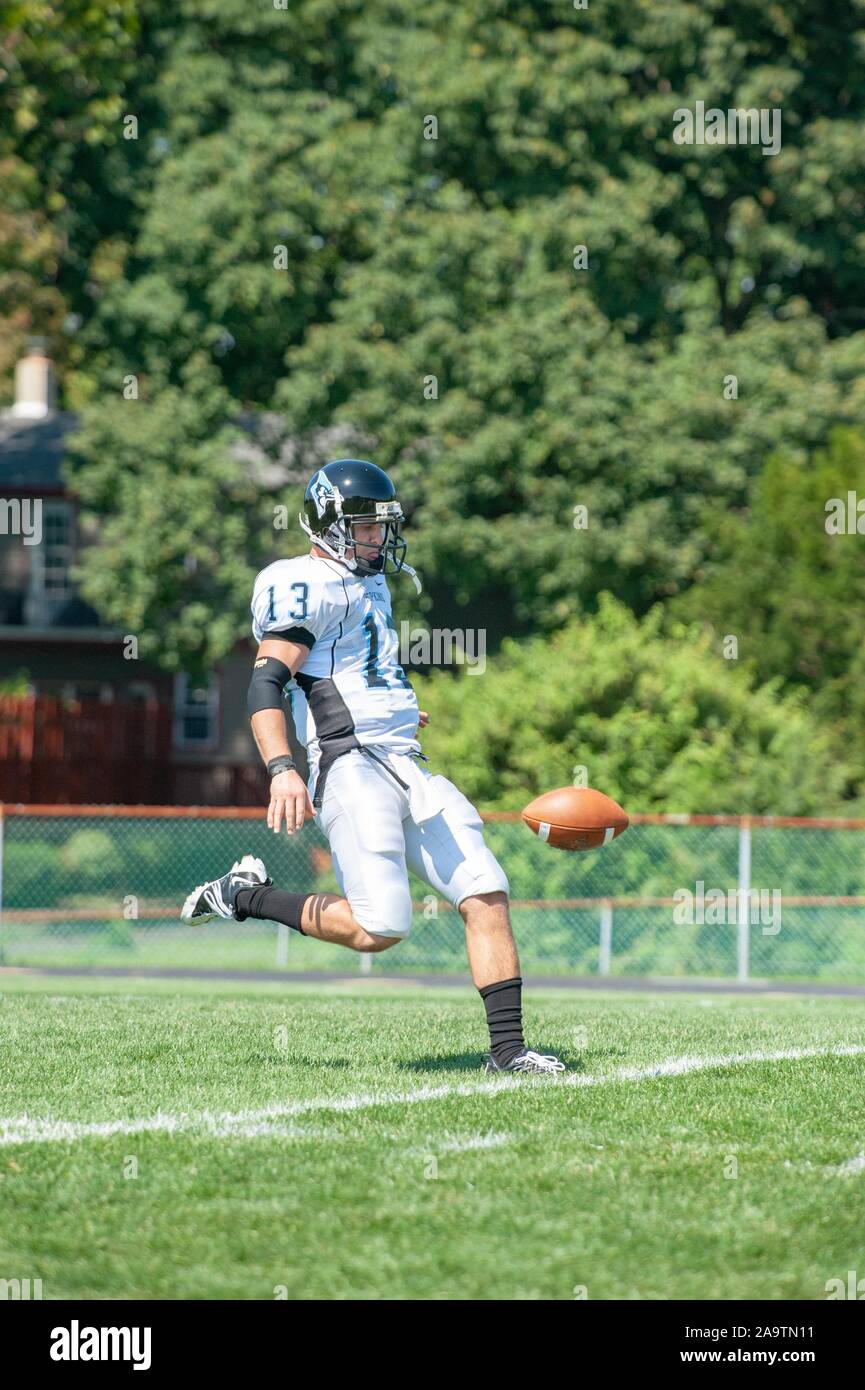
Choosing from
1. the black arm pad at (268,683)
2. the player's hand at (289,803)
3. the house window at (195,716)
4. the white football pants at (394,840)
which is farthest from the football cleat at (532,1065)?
the house window at (195,716)

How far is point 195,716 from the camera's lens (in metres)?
36.4

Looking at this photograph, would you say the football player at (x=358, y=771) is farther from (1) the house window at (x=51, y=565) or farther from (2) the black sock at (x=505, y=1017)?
(1) the house window at (x=51, y=565)

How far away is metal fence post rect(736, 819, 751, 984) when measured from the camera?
16.4m

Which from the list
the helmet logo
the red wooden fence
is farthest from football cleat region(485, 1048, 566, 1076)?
the red wooden fence

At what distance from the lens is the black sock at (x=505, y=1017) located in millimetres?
6316

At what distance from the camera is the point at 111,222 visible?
31.0 meters

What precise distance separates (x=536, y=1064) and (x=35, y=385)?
35142 millimetres

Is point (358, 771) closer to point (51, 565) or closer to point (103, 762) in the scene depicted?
point (103, 762)

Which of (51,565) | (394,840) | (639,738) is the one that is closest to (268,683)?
(394,840)

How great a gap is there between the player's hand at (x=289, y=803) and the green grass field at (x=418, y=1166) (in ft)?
2.93

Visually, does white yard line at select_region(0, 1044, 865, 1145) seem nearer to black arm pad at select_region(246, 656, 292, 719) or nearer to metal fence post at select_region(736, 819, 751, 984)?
black arm pad at select_region(246, 656, 292, 719)
